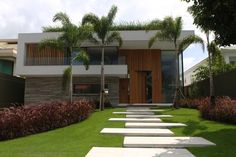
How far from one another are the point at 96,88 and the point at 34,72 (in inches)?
204

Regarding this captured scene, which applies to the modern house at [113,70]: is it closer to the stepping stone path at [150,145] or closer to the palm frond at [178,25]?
the palm frond at [178,25]

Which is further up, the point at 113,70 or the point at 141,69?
the point at 141,69

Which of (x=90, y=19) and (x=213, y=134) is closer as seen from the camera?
(x=213, y=134)

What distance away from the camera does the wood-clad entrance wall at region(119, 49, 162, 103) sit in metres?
29.8

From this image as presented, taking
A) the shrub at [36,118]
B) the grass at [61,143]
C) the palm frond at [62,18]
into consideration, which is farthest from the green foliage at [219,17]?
the palm frond at [62,18]

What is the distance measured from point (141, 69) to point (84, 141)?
1968 centimetres

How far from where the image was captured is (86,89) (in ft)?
92.6

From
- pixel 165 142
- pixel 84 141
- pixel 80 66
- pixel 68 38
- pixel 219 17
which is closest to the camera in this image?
pixel 219 17

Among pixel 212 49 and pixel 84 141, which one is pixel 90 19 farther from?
pixel 84 141

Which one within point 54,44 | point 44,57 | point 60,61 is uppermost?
point 44,57

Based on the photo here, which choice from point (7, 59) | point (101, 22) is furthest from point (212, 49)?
point (7, 59)

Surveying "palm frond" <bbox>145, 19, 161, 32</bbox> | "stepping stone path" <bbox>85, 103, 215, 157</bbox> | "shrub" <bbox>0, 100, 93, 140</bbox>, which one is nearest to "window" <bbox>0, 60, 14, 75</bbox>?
"palm frond" <bbox>145, 19, 161, 32</bbox>

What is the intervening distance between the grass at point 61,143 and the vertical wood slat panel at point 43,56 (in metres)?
14.9

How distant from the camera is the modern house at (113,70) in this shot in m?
27.0
